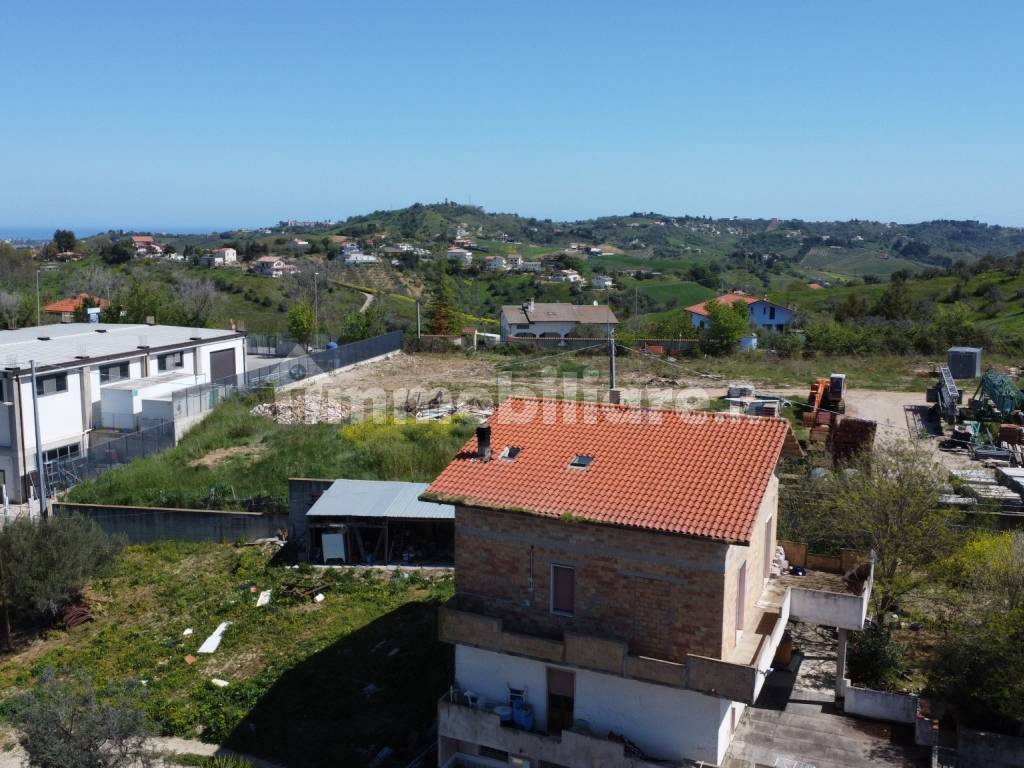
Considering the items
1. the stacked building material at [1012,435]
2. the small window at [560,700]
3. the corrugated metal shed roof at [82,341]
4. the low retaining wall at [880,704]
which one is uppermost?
the corrugated metal shed roof at [82,341]

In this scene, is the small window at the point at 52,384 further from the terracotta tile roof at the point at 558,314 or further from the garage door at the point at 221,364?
the terracotta tile roof at the point at 558,314

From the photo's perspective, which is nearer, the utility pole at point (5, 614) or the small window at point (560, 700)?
the small window at point (560, 700)

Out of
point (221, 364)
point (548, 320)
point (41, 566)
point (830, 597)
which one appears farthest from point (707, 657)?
point (548, 320)

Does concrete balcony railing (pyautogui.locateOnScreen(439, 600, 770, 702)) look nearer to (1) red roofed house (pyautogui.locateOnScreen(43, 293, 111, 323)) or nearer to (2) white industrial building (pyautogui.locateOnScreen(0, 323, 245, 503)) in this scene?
(2) white industrial building (pyautogui.locateOnScreen(0, 323, 245, 503))


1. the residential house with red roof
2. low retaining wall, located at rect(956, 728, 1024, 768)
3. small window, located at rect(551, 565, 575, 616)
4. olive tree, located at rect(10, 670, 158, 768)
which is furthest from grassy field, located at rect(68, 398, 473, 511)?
the residential house with red roof

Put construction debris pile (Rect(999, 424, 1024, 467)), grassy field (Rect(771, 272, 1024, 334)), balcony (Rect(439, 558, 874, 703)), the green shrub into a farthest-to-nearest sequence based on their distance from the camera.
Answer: grassy field (Rect(771, 272, 1024, 334))
construction debris pile (Rect(999, 424, 1024, 467))
the green shrub
balcony (Rect(439, 558, 874, 703))

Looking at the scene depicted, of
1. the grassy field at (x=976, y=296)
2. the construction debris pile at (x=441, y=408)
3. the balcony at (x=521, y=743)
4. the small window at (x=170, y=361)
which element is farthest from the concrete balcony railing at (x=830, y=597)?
the grassy field at (x=976, y=296)

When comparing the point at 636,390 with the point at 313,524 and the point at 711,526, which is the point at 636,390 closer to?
the point at 313,524
